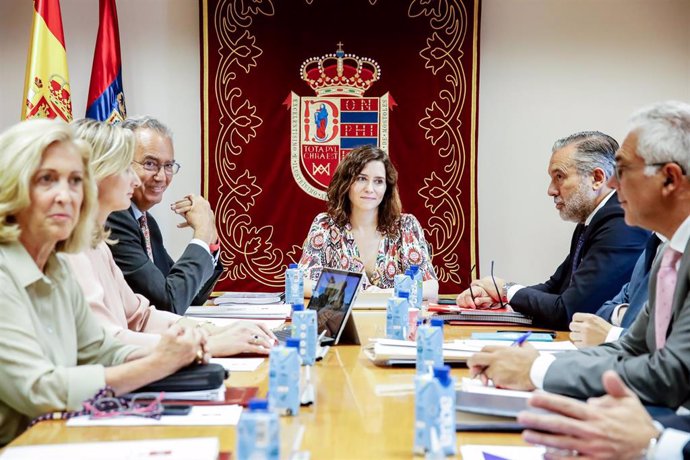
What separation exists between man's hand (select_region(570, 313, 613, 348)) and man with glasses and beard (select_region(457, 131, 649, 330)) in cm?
43

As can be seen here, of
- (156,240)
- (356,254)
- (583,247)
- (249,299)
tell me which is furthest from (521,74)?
(156,240)

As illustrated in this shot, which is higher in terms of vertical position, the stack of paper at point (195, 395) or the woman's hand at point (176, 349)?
the woman's hand at point (176, 349)

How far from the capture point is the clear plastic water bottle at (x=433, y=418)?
56.8 inches

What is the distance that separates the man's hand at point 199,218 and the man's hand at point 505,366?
188 centimetres

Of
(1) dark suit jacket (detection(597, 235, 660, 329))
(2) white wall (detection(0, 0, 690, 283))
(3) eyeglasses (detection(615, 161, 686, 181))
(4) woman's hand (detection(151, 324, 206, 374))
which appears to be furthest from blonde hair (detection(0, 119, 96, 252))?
(2) white wall (detection(0, 0, 690, 283))

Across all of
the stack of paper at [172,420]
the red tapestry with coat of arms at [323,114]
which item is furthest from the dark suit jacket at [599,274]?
the red tapestry with coat of arms at [323,114]

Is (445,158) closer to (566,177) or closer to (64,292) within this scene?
(566,177)

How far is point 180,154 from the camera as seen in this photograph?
5.24 metres

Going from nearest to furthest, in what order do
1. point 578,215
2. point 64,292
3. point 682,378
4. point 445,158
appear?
point 682,378 < point 64,292 < point 578,215 < point 445,158

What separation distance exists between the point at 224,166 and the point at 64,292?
129 inches

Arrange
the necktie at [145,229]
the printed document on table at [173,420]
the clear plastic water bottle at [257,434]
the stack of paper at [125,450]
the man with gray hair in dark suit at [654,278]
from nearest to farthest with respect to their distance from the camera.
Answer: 1. the clear plastic water bottle at [257,434]
2. the stack of paper at [125,450]
3. the printed document on table at [173,420]
4. the man with gray hair in dark suit at [654,278]
5. the necktie at [145,229]

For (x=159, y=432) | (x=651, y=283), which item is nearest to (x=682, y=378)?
(x=651, y=283)

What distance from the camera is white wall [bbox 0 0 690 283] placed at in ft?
16.9

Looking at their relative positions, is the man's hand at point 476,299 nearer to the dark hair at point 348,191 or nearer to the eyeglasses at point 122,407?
the dark hair at point 348,191
